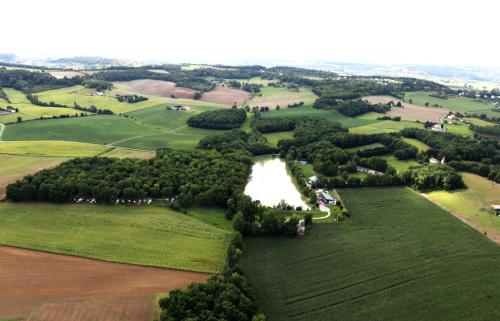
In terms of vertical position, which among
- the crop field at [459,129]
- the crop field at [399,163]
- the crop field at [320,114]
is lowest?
the crop field at [399,163]

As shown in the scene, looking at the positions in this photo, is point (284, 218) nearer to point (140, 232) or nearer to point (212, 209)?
point (212, 209)

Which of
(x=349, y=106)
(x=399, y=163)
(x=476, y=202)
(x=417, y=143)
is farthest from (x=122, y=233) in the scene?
(x=349, y=106)

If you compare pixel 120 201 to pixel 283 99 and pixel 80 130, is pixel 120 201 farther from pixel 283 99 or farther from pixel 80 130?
pixel 283 99

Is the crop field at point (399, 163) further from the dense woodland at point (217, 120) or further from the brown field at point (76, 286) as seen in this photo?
the brown field at point (76, 286)

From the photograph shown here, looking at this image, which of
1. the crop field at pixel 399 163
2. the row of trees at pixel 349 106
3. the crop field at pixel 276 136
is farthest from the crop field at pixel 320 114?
the crop field at pixel 399 163

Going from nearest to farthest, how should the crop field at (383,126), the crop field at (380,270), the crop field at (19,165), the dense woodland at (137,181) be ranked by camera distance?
the crop field at (380,270) < the dense woodland at (137,181) < the crop field at (19,165) < the crop field at (383,126)

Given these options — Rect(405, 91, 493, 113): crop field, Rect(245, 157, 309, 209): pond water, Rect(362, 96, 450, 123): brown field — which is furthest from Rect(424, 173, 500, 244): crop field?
Rect(405, 91, 493, 113): crop field

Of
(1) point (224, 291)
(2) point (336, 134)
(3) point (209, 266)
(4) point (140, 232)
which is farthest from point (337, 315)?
(2) point (336, 134)
